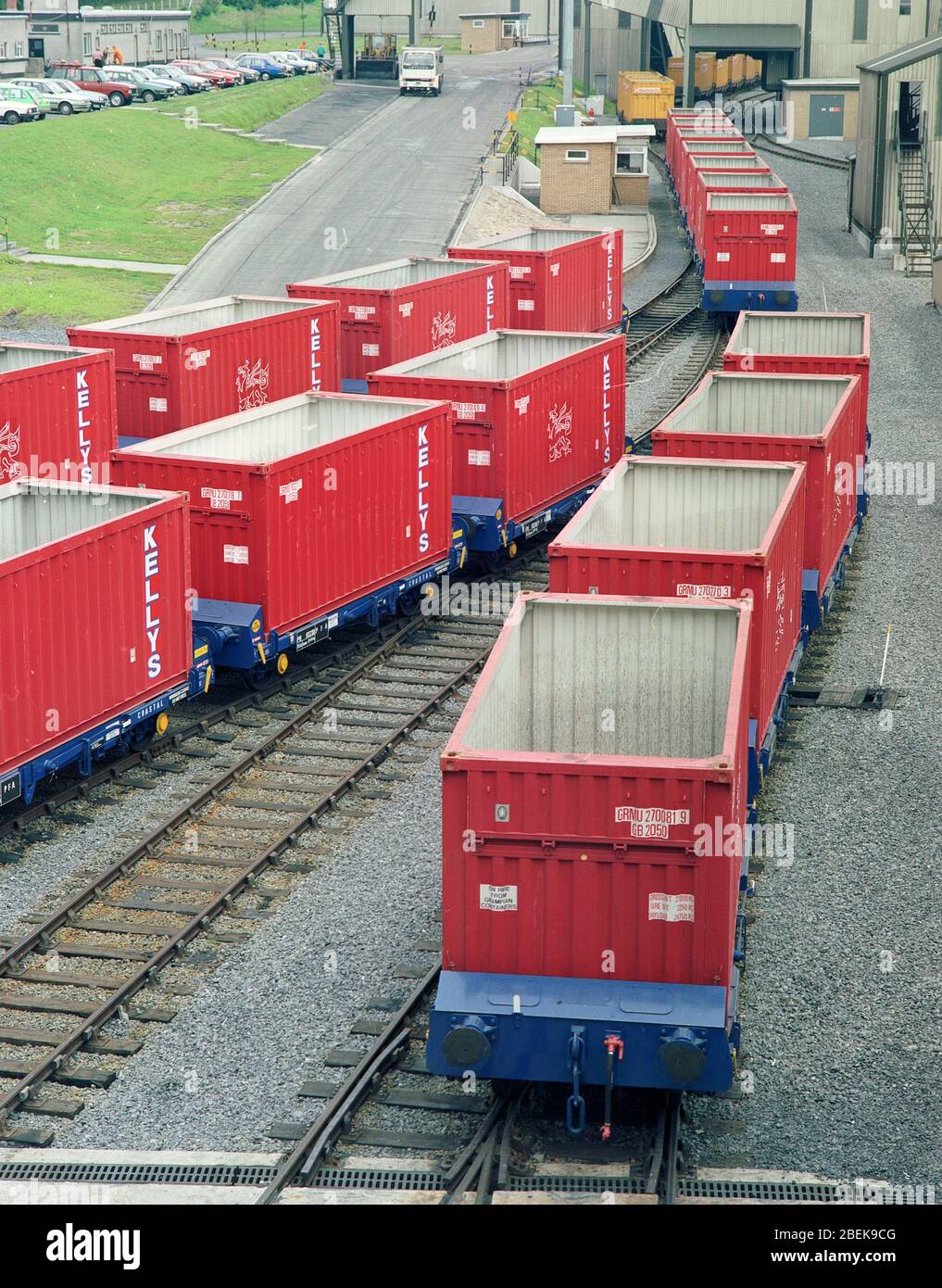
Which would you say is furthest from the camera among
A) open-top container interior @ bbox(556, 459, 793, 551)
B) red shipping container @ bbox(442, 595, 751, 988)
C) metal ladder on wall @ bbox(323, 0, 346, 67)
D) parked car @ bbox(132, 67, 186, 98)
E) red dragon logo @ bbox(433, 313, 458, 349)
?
A: metal ladder on wall @ bbox(323, 0, 346, 67)

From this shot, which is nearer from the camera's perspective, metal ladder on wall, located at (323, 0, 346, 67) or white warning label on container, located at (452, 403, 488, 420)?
white warning label on container, located at (452, 403, 488, 420)

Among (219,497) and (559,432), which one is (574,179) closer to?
(559,432)

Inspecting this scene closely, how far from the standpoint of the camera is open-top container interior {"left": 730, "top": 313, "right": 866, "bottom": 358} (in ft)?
97.0

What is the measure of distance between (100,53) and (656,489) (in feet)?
307

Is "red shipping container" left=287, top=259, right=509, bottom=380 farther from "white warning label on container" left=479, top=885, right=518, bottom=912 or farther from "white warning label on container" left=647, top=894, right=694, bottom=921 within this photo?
"white warning label on container" left=647, top=894, right=694, bottom=921

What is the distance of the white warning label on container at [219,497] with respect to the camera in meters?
18.7

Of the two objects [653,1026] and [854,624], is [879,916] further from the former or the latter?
[854,624]

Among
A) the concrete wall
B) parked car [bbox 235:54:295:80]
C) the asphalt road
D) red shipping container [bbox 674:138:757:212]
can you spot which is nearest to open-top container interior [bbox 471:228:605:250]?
the asphalt road

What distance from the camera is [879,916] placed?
14430mm

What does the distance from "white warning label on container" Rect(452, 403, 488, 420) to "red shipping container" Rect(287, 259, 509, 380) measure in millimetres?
7421

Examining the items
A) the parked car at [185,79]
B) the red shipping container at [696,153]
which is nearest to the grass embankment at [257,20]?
the parked car at [185,79]

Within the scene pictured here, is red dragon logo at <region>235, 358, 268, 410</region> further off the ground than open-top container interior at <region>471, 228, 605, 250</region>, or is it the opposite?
open-top container interior at <region>471, 228, 605, 250</region>

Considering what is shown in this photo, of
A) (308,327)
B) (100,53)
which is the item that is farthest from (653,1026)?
(100,53)

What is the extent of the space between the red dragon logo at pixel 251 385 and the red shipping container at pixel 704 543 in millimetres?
10488
